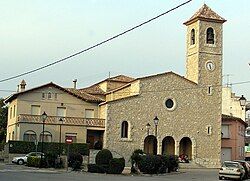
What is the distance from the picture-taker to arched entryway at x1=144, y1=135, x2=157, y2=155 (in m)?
62.7

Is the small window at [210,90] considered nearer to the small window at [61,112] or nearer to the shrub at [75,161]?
the small window at [61,112]

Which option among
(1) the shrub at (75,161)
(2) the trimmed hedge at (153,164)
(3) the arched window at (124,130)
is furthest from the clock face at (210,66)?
(1) the shrub at (75,161)

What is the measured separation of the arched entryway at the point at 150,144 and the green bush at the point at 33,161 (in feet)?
58.3

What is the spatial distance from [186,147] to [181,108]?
5099 mm

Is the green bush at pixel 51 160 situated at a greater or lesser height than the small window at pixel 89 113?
lesser

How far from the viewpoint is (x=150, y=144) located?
2518 inches

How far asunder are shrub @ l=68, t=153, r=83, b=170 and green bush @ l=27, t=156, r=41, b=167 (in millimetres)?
2996

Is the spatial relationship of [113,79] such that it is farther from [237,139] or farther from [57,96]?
[237,139]

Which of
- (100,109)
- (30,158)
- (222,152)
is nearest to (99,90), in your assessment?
(100,109)

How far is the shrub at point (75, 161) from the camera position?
141 feet

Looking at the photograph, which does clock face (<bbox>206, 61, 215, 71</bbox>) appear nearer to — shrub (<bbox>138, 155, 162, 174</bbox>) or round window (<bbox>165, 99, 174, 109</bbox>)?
round window (<bbox>165, 99, 174, 109</bbox>)

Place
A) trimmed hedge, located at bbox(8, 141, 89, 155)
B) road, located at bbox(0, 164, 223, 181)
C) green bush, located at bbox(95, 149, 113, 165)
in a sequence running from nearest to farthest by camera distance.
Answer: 1. road, located at bbox(0, 164, 223, 181)
2. green bush, located at bbox(95, 149, 113, 165)
3. trimmed hedge, located at bbox(8, 141, 89, 155)

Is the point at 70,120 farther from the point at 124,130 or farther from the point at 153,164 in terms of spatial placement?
the point at 153,164

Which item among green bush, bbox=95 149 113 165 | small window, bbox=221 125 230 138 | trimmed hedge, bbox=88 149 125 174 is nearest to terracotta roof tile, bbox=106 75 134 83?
small window, bbox=221 125 230 138
